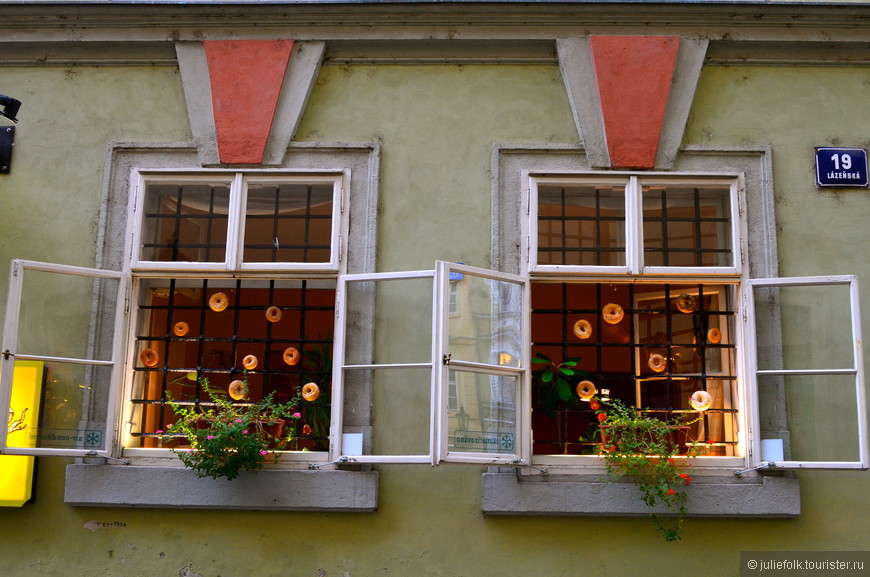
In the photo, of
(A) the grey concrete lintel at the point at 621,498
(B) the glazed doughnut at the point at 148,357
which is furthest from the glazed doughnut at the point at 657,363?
(B) the glazed doughnut at the point at 148,357

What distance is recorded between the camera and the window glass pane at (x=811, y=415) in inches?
236

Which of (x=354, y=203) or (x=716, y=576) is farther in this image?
(x=354, y=203)

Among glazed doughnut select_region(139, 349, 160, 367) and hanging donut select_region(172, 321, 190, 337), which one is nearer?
glazed doughnut select_region(139, 349, 160, 367)

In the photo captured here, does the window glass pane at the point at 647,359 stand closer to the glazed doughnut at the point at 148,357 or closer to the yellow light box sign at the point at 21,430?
the glazed doughnut at the point at 148,357

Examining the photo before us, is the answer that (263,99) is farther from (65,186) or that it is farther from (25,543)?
(25,543)

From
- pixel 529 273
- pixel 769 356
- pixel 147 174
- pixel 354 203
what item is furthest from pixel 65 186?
pixel 769 356

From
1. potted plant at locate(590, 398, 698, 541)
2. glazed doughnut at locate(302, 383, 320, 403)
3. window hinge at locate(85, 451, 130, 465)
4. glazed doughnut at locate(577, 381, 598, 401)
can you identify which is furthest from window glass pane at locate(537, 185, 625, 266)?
window hinge at locate(85, 451, 130, 465)

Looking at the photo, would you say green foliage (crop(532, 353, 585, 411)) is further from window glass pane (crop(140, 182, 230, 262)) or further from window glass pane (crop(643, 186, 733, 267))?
window glass pane (crop(140, 182, 230, 262))

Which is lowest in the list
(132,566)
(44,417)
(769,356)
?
(132,566)

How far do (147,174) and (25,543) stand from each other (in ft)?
8.34

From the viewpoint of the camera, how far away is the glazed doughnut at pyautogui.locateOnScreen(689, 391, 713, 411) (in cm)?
640

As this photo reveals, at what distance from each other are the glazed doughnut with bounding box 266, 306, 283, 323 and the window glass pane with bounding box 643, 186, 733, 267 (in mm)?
2520

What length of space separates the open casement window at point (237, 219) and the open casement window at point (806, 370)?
2877mm

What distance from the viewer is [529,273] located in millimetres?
6449
